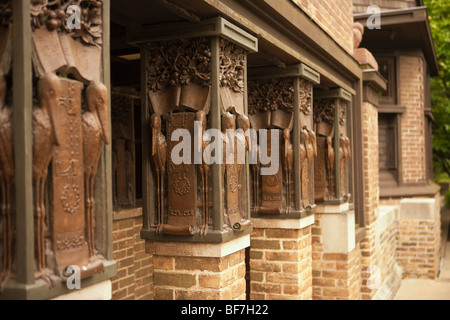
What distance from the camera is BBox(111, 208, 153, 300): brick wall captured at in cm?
695

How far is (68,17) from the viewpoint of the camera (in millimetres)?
2273

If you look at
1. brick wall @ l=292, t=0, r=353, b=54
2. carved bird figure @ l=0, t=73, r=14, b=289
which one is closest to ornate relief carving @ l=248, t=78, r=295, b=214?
brick wall @ l=292, t=0, r=353, b=54

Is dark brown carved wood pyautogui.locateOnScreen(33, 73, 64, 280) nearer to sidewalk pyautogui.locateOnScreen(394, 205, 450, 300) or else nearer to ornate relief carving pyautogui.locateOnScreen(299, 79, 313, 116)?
ornate relief carving pyautogui.locateOnScreen(299, 79, 313, 116)

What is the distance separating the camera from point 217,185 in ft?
11.4


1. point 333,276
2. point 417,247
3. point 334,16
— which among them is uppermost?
point 334,16

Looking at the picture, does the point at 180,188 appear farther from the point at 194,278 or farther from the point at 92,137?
the point at 92,137

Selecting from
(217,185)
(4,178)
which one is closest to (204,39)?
(217,185)

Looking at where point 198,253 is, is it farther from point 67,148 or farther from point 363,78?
point 363,78

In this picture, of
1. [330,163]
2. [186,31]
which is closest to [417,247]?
[330,163]

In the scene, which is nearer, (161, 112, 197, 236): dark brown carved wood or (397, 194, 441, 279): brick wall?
(161, 112, 197, 236): dark brown carved wood

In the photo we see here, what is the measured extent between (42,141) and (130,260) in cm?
543

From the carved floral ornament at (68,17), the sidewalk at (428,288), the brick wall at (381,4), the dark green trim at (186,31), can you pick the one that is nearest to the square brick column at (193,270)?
the dark green trim at (186,31)

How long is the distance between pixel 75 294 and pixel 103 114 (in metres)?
0.77

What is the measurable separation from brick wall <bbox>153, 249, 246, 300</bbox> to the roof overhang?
8.25m
